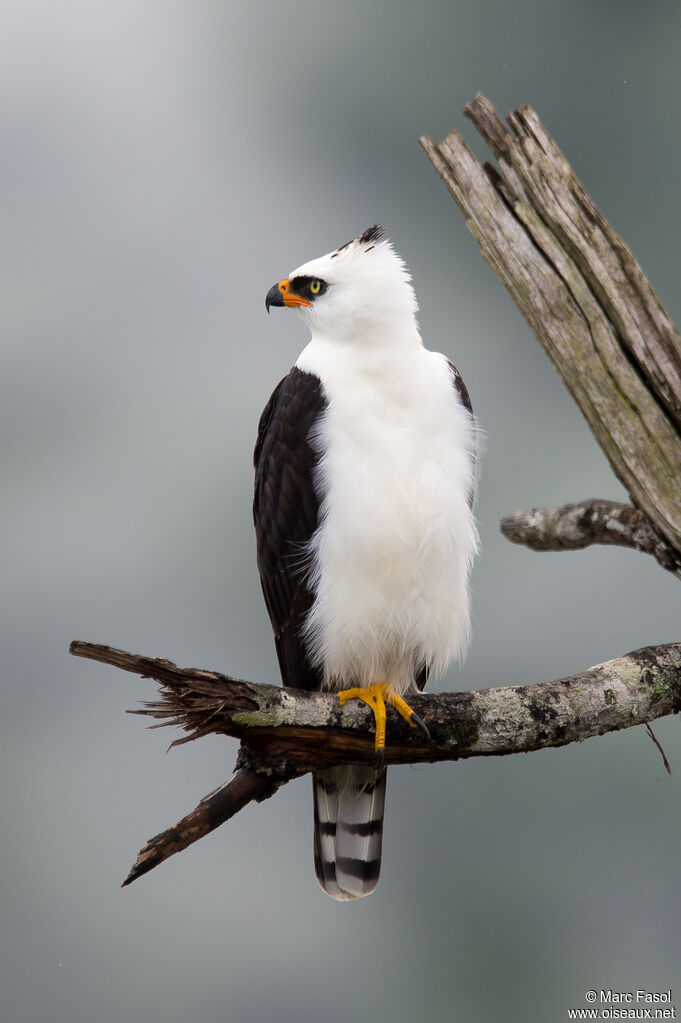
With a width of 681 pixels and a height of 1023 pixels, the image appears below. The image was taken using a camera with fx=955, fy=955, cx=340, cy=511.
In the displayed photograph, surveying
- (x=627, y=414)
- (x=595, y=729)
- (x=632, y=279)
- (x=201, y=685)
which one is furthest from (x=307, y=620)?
(x=632, y=279)

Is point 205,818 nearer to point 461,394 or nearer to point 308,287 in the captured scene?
point 461,394

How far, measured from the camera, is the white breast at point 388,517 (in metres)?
2.33

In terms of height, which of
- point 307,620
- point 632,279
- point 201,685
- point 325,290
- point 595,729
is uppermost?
point 325,290

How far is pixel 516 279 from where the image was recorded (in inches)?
86.5

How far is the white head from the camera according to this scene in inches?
97.9

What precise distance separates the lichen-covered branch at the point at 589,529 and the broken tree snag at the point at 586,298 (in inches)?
1.9

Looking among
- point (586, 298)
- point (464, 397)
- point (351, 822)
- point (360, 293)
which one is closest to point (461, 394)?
point (464, 397)

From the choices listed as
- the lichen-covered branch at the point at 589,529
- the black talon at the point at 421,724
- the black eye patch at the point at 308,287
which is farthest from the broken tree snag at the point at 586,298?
the black talon at the point at 421,724

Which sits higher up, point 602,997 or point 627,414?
point 627,414

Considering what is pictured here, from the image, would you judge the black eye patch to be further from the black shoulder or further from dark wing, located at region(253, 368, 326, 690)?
the black shoulder

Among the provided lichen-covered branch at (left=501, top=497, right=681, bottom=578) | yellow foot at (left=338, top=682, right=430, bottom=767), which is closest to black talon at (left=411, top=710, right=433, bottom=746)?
yellow foot at (left=338, top=682, right=430, bottom=767)

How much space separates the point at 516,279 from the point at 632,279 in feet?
0.85

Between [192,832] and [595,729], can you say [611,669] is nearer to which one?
[595,729]

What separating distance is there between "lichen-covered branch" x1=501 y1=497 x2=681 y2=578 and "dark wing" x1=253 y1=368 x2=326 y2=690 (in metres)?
0.56
